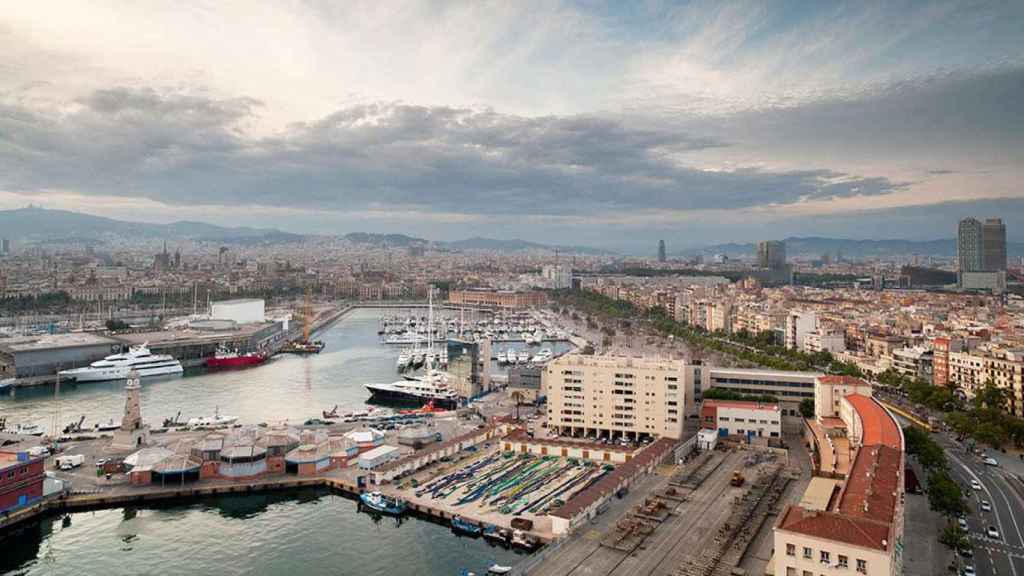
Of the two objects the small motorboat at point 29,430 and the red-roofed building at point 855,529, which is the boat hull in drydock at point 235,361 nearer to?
the small motorboat at point 29,430

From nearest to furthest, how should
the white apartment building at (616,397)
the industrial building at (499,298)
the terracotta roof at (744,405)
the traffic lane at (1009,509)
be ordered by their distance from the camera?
the traffic lane at (1009,509)
the white apartment building at (616,397)
the terracotta roof at (744,405)
the industrial building at (499,298)

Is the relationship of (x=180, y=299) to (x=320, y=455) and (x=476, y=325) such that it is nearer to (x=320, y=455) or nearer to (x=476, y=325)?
(x=476, y=325)

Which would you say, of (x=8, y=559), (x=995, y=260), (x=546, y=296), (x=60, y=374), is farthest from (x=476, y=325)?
(x=995, y=260)

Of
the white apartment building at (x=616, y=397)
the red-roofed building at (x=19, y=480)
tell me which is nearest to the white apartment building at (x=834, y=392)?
the white apartment building at (x=616, y=397)

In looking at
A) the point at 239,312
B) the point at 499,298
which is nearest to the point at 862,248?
the point at 499,298

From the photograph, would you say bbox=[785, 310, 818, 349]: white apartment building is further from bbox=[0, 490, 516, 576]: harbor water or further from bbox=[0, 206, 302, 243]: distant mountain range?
bbox=[0, 206, 302, 243]: distant mountain range

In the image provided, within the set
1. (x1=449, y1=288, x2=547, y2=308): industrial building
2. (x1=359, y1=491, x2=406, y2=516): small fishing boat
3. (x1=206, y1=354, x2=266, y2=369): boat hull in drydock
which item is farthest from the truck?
(x1=449, y1=288, x2=547, y2=308): industrial building

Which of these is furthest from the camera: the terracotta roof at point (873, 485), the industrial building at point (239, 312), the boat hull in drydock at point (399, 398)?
the industrial building at point (239, 312)

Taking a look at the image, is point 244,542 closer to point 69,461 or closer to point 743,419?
point 69,461
